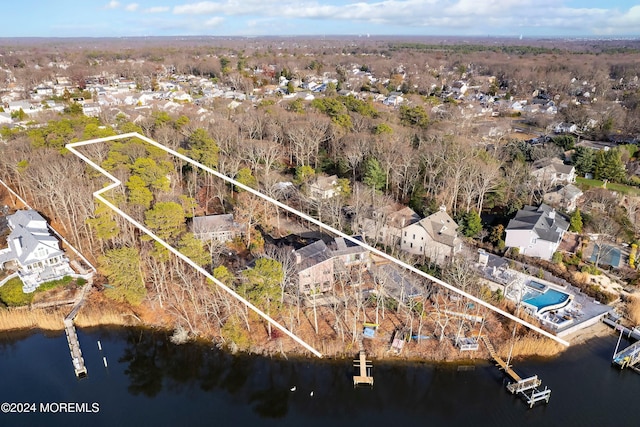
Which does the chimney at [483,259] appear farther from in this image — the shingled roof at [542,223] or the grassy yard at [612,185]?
the grassy yard at [612,185]

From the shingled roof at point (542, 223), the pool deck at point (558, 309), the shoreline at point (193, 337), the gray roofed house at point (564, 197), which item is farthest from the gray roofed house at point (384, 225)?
the gray roofed house at point (564, 197)

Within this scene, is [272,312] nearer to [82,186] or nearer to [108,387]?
[108,387]

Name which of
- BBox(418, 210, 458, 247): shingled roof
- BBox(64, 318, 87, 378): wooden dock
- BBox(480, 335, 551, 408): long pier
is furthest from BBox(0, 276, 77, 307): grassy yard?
BBox(480, 335, 551, 408): long pier

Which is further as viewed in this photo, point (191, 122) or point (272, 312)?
point (191, 122)

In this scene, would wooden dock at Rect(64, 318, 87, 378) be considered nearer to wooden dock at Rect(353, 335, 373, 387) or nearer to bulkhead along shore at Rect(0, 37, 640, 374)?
bulkhead along shore at Rect(0, 37, 640, 374)

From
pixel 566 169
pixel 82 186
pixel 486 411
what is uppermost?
pixel 82 186

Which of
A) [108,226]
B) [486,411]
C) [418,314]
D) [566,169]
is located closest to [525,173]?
[566,169]

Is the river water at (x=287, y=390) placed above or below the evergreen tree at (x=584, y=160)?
below
